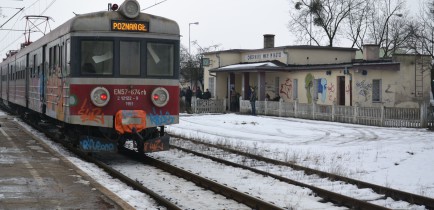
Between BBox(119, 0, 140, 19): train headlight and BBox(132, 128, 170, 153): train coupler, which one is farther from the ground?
BBox(119, 0, 140, 19): train headlight

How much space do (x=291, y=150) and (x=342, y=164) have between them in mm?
2847

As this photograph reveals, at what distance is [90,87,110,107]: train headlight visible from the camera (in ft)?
38.4

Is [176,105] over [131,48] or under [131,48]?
under

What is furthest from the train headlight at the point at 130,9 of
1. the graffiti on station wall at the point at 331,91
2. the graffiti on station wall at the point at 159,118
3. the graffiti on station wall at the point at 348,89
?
the graffiti on station wall at the point at 331,91

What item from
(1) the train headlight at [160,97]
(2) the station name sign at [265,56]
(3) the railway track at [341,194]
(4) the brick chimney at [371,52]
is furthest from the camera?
(2) the station name sign at [265,56]

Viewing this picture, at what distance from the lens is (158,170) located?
11648 mm

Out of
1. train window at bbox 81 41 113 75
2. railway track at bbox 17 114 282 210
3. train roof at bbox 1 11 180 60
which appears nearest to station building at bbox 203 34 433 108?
railway track at bbox 17 114 282 210

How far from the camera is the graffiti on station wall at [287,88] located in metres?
33.5

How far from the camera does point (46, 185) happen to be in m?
9.20

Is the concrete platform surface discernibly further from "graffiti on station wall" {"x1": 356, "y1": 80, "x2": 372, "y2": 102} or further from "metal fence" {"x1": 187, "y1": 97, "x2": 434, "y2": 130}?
"graffiti on station wall" {"x1": 356, "y1": 80, "x2": 372, "y2": 102}

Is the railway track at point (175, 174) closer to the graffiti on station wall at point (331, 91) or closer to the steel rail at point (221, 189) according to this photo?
the steel rail at point (221, 189)

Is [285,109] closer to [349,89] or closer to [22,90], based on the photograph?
[349,89]

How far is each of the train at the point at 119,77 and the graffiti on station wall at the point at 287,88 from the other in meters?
21.6

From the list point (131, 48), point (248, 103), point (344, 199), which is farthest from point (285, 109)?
point (344, 199)
